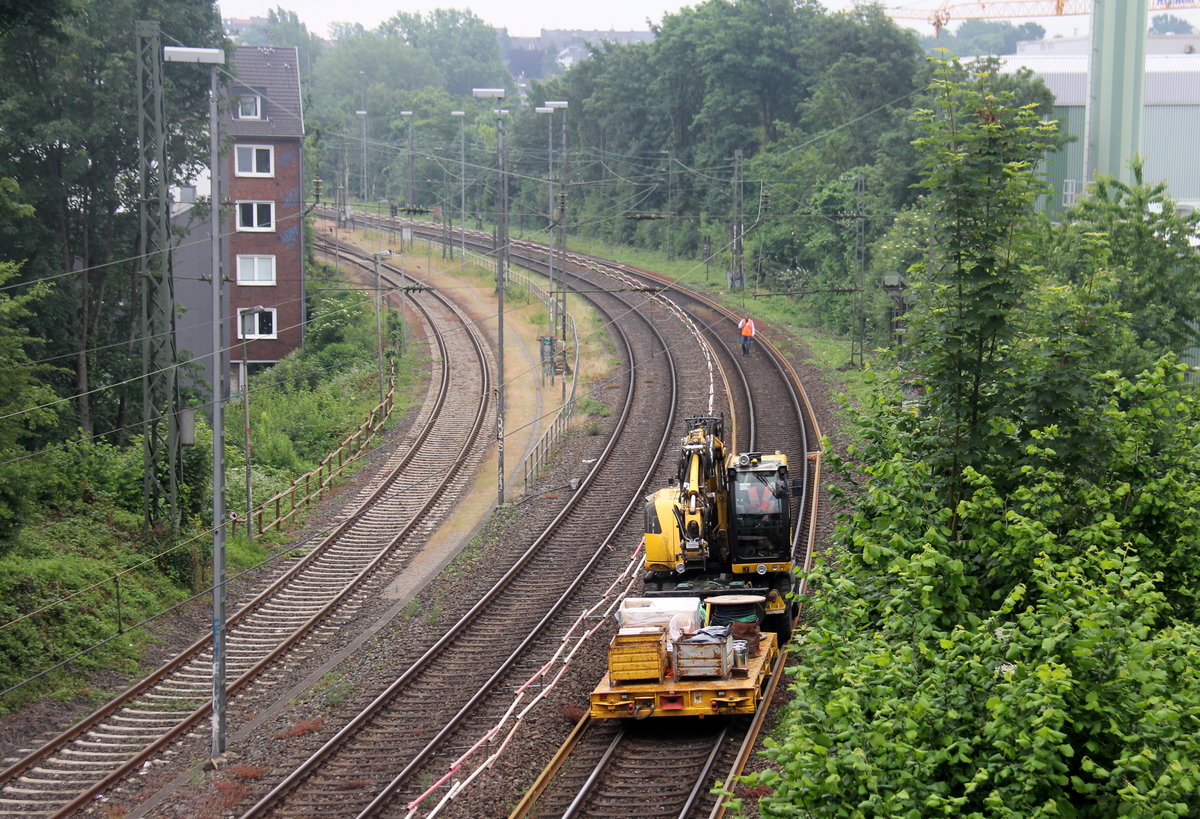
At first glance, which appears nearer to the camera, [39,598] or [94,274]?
[39,598]

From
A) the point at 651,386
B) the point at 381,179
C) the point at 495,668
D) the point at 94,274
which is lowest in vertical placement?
the point at 495,668

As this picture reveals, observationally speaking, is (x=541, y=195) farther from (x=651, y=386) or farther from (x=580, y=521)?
(x=580, y=521)

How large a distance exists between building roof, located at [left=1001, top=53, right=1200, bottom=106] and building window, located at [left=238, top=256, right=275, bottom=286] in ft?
117

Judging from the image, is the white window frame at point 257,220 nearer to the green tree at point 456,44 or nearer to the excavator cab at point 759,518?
the excavator cab at point 759,518

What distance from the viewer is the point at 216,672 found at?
19.1 m

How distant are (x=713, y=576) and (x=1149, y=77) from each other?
4374cm

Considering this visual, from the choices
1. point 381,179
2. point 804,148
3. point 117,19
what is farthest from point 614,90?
point 117,19

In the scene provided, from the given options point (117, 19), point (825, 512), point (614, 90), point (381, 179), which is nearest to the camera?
point (825, 512)

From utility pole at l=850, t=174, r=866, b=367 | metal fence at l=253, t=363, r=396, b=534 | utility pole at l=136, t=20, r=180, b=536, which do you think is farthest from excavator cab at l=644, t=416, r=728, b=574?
utility pole at l=850, t=174, r=866, b=367

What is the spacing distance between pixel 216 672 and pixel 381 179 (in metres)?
91.6

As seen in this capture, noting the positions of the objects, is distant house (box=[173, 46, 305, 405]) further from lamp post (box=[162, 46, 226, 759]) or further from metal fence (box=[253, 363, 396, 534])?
lamp post (box=[162, 46, 226, 759])

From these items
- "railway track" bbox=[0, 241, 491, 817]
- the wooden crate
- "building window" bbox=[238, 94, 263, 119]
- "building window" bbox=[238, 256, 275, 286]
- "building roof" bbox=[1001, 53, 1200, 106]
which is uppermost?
"building roof" bbox=[1001, 53, 1200, 106]

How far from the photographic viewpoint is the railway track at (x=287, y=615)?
18562mm

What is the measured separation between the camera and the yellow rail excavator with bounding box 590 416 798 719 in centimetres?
1822
